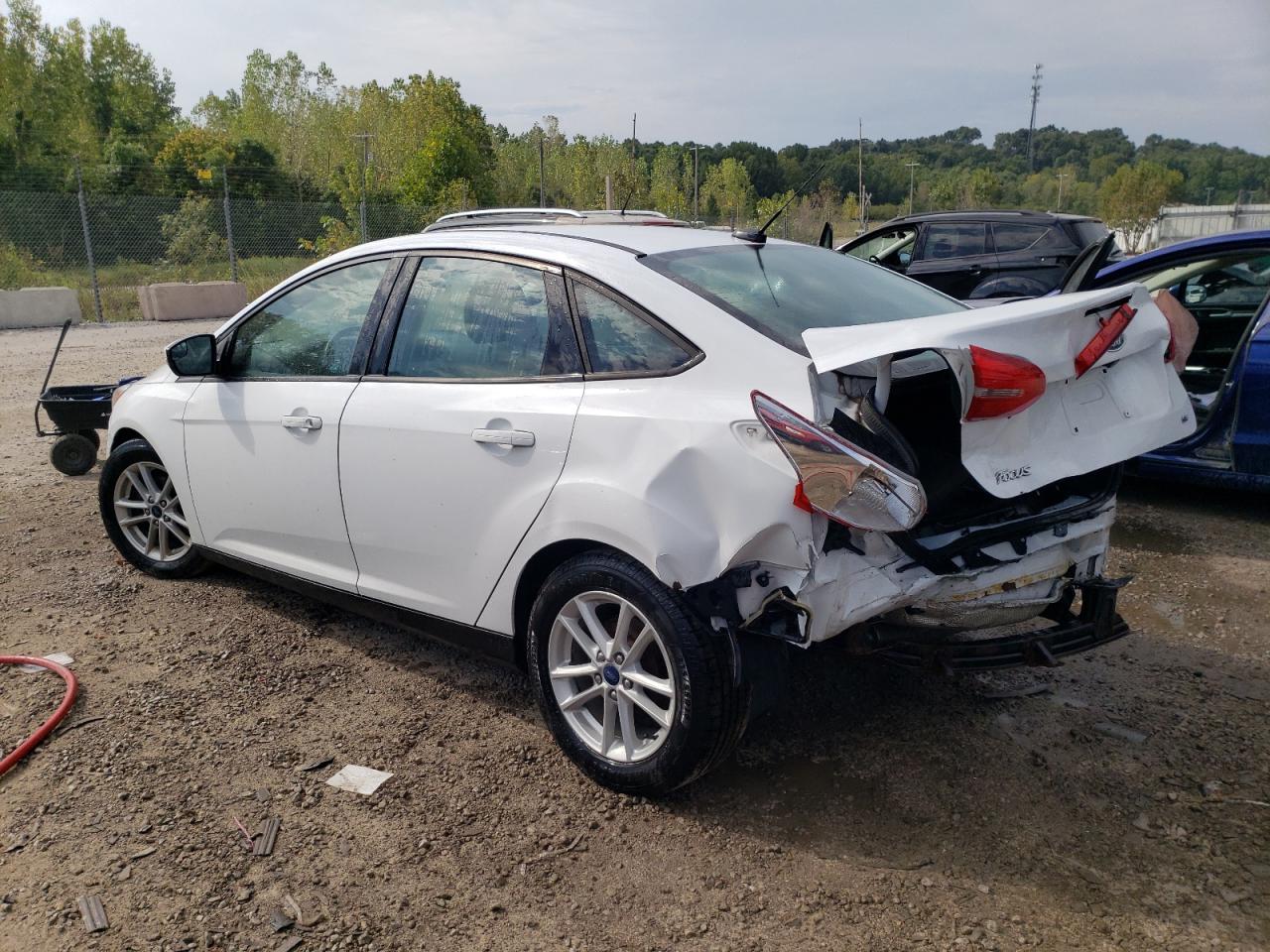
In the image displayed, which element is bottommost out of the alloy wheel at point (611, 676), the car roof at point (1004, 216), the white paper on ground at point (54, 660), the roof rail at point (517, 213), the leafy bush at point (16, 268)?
the white paper on ground at point (54, 660)

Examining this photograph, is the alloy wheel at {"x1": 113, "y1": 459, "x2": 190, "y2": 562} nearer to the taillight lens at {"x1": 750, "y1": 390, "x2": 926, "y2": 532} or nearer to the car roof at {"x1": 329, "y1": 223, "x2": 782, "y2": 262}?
the car roof at {"x1": 329, "y1": 223, "x2": 782, "y2": 262}

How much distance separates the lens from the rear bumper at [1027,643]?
9.27ft

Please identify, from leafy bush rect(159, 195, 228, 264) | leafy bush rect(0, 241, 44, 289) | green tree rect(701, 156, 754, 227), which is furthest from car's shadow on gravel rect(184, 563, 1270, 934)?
green tree rect(701, 156, 754, 227)

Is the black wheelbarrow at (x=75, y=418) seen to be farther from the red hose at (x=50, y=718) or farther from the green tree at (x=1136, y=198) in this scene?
the green tree at (x=1136, y=198)

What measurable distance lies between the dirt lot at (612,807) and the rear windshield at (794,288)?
135 cm

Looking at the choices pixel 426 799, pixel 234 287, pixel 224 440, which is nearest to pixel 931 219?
pixel 224 440

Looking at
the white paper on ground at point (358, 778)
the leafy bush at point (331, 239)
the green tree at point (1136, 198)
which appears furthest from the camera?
the green tree at point (1136, 198)

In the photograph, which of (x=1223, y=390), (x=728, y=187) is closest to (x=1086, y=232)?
(x=1223, y=390)

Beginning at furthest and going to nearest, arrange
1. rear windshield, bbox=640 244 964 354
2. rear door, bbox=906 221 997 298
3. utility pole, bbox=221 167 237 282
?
utility pole, bbox=221 167 237 282
rear door, bbox=906 221 997 298
rear windshield, bbox=640 244 964 354

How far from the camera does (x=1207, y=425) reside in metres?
5.46

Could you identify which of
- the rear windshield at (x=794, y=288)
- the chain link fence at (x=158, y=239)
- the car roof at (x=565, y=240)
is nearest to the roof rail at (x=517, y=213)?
the car roof at (x=565, y=240)

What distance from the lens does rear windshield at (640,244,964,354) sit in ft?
9.81

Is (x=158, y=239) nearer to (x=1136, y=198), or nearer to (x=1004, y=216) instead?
(x=1004, y=216)

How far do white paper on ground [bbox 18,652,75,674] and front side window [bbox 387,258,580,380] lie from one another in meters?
1.88
